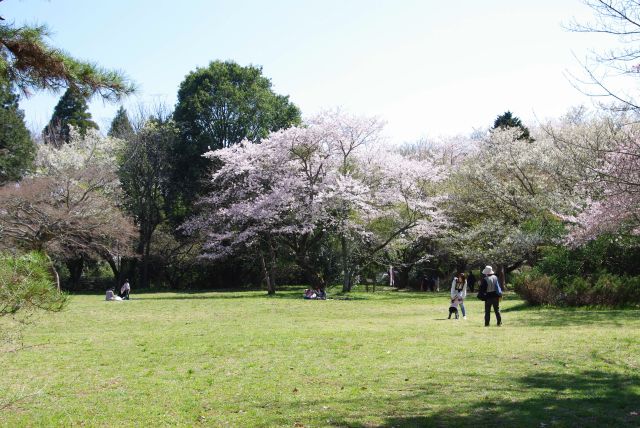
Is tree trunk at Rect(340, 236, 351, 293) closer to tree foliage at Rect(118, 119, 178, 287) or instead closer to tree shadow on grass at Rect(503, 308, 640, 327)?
tree shadow on grass at Rect(503, 308, 640, 327)

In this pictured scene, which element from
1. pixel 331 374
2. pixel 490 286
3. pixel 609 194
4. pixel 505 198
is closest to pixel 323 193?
pixel 505 198

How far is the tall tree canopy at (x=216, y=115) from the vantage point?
39.7 meters

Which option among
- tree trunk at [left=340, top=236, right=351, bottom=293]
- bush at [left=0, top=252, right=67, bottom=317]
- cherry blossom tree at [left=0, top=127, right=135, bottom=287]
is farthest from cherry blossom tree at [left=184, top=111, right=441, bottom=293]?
bush at [left=0, top=252, right=67, bottom=317]

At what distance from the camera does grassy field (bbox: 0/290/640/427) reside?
693cm

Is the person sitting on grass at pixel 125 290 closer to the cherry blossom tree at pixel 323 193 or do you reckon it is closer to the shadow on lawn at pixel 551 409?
the cherry blossom tree at pixel 323 193

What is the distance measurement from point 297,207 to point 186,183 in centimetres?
1289

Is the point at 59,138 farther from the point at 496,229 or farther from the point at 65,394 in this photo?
the point at 65,394

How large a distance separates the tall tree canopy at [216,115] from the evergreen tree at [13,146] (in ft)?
29.6

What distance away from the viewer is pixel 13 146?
34438 millimetres

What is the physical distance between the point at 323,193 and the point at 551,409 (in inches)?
906

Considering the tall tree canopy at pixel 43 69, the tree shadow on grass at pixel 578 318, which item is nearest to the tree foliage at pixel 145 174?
the tree shadow on grass at pixel 578 318

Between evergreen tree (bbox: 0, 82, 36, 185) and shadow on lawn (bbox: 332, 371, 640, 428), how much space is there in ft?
107

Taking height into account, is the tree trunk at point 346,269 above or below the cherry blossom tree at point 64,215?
below

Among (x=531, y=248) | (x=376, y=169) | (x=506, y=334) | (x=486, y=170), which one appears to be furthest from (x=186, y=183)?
(x=506, y=334)
